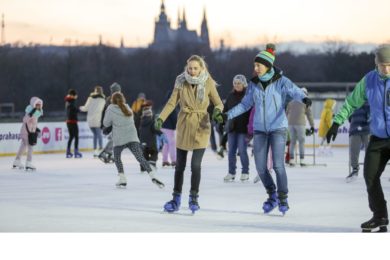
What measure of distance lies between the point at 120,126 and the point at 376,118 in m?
5.62

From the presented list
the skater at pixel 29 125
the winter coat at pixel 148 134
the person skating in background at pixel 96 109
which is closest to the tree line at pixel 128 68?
the person skating in background at pixel 96 109

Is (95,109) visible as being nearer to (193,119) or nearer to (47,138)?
(47,138)

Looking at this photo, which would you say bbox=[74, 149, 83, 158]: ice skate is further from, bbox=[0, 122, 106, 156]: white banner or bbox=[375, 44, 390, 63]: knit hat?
bbox=[375, 44, 390, 63]: knit hat

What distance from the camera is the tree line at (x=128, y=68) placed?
81188mm

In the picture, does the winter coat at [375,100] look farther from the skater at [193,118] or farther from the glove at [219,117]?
the skater at [193,118]

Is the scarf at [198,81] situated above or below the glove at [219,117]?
above

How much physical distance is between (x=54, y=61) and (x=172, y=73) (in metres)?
14.9

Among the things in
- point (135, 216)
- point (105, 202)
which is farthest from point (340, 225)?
point (105, 202)

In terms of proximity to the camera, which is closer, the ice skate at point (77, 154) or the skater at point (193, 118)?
the skater at point (193, 118)

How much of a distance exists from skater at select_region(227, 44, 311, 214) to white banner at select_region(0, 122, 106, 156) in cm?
1291

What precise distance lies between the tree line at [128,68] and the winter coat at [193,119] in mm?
64851

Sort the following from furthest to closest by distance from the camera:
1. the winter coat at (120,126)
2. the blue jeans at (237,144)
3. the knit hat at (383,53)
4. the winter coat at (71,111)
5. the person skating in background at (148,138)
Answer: the winter coat at (71,111), the person skating in background at (148,138), the blue jeans at (237,144), the winter coat at (120,126), the knit hat at (383,53)

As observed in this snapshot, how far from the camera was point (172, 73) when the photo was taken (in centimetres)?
10094
